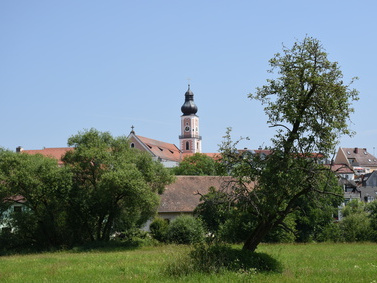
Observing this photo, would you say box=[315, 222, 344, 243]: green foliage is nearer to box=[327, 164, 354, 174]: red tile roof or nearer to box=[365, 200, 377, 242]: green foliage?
box=[365, 200, 377, 242]: green foliage

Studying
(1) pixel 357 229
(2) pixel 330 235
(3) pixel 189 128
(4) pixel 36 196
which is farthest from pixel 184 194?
(3) pixel 189 128

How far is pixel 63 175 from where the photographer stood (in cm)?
3891

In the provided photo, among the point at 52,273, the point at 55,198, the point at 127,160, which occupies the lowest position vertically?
the point at 52,273

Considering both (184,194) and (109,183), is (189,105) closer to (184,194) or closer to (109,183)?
(184,194)

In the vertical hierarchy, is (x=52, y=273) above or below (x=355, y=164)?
below

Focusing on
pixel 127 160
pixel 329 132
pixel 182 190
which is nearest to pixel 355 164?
pixel 182 190

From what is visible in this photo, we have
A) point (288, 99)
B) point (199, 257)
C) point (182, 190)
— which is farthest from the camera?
point (182, 190)

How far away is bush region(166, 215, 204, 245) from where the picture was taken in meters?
40.3

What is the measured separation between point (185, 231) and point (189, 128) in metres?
128

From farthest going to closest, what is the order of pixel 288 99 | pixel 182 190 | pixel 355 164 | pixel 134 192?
1. pixel 355 164
2. pixel 182 190
3. pixel 134 192
4. pixel 288 99

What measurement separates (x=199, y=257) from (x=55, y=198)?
75.5ft

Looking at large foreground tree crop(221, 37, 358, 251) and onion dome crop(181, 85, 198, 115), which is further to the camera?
onion dome crop(181, 85, 198, 115)

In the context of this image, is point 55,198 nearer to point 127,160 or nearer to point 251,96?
point 127,160

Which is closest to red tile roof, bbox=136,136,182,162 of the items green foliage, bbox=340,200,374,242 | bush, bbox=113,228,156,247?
green foliage, bbox=340,200,374,242
